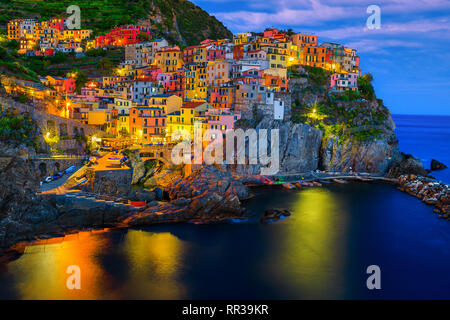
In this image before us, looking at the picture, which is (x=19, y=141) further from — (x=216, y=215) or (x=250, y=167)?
(x=250, y=167)

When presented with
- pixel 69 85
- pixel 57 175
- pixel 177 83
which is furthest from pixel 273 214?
pixel 69 85

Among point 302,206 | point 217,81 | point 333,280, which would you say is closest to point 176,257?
point 333,280

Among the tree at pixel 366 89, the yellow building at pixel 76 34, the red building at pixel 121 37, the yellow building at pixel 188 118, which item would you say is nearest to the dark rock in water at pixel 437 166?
the tree at pixel 366 89

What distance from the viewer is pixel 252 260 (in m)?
24.4

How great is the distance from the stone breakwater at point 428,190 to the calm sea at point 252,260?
2.42 metres

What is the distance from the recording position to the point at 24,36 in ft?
219

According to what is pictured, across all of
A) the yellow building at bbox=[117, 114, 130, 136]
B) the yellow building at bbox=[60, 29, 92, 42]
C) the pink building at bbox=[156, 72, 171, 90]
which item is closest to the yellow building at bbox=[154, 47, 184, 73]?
the pink building at bbox=[156, 72, 171, 90]

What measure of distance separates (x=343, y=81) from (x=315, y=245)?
33.0 meters

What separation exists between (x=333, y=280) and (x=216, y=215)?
37.3ft

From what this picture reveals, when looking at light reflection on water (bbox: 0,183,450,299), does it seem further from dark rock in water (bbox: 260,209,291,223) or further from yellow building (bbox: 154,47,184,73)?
yellow building (bbox: 154,47,184,73)

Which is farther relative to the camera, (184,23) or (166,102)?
(184,23)

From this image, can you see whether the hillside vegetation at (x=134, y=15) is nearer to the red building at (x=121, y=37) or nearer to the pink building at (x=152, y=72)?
the red building at (x=121, y=37)

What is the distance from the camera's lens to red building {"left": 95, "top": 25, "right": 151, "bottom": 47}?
67.5m

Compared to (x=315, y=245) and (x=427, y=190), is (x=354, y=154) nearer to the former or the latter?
(x=427, y=190)
